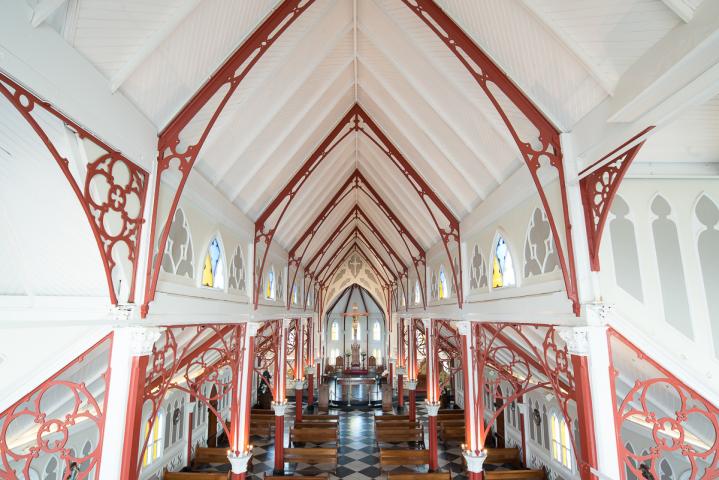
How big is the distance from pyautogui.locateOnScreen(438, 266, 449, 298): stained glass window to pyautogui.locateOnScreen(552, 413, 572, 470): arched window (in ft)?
15.2

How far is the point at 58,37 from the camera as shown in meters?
3.68

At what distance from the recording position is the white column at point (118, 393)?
15.0ft

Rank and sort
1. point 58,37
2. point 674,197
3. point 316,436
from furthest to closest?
point 316,436
point 674,197
point 58,37

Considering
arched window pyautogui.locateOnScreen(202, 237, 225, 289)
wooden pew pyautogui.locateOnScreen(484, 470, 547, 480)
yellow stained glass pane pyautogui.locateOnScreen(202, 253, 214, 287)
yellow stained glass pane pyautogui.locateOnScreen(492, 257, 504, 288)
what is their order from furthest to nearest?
wooden pew pyautogui.locateOnScreen(484, 470, 547, 480) → yellow stained glass pane pyautogui.locateOnScreen(492, 257, 504, 288) → arched window pyautogui.locateOnScreen(202, 237, 225, 289) → yellow stained glass pane pyautogui.locateOnScreen(202, 253, 214, 287)

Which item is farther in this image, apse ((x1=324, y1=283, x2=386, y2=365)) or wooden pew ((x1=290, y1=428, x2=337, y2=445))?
apse ((x1=324, y1=283, x2=386, y2=365))

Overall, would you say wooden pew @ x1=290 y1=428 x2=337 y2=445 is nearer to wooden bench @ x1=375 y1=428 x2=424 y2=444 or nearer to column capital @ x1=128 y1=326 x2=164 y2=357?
wooden bench @ x1=375 y1=428 x2=424 y2=444

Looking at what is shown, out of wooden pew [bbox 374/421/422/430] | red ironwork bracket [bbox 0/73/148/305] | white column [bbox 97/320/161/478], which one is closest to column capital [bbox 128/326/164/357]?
white column [bbox 97/320/161/478]

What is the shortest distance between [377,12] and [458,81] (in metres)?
2.06

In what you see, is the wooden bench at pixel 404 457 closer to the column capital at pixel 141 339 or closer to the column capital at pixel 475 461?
the column capital at pixel 475 461

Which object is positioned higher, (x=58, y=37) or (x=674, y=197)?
(x=58, y=37)

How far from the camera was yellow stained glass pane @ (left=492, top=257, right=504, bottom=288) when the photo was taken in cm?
809

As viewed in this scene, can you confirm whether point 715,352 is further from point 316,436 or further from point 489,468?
point 316,436

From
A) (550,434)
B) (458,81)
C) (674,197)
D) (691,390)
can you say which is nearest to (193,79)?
(458,81)

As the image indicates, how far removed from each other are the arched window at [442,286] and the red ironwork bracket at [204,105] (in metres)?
8.89
